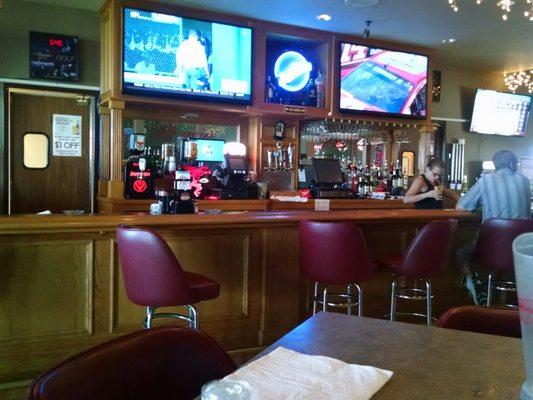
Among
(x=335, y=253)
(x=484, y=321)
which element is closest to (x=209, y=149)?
(x=335, y=253)

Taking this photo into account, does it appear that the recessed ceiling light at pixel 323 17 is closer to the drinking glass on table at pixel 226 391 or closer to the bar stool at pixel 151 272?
the bar stool at pixel 151 272

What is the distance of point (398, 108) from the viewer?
6.52 m

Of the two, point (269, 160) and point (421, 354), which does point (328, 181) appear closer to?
point (269, 160)

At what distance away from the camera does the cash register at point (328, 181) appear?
6062 millimetres

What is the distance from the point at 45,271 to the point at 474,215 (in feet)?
10.1

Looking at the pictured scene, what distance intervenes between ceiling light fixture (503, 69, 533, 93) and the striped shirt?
5340 millimetres

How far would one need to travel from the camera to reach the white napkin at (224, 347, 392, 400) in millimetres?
921

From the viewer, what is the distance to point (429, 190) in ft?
16.7

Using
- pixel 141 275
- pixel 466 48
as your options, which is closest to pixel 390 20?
pixel 466 48

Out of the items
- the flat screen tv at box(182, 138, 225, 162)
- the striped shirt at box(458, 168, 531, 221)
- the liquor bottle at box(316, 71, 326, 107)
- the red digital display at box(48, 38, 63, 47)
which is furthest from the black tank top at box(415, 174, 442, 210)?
the red digital display at box(48, 38, 63, 47)

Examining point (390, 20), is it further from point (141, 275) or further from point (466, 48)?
point (141, 275)

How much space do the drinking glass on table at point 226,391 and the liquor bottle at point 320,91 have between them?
18.6 ft

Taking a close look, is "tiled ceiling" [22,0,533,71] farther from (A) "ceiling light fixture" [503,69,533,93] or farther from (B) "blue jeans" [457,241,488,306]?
(B) "blue jeans" [457,241,488,306]

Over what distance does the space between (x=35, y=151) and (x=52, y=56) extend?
1.03 meters
